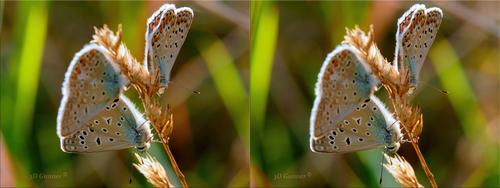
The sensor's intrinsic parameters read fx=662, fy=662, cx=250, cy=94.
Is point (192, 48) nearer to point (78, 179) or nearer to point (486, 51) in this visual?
point (78, 179)

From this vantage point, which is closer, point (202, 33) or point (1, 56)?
point (1, 56)

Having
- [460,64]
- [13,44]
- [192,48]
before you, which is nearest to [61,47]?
[13,44]

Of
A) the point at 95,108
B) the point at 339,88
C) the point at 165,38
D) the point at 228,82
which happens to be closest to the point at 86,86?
the point at 95,108

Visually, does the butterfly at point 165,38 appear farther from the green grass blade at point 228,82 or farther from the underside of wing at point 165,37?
the green grass blade at point 228,82

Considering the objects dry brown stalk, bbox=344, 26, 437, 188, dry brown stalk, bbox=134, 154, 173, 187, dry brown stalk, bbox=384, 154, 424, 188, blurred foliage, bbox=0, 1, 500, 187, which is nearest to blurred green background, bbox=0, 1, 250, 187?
blurred foliage, bbox=0, 1, 500, 187

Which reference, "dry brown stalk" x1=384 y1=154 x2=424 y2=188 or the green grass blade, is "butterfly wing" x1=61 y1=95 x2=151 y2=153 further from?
"dry brown stalk" x1=384 y1=154 x2=424 y2=188

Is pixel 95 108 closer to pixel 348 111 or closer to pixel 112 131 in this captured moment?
Answer: pixel 112 131

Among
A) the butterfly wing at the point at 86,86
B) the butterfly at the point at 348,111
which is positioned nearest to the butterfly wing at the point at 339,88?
the butterfly at the point at 348,111
